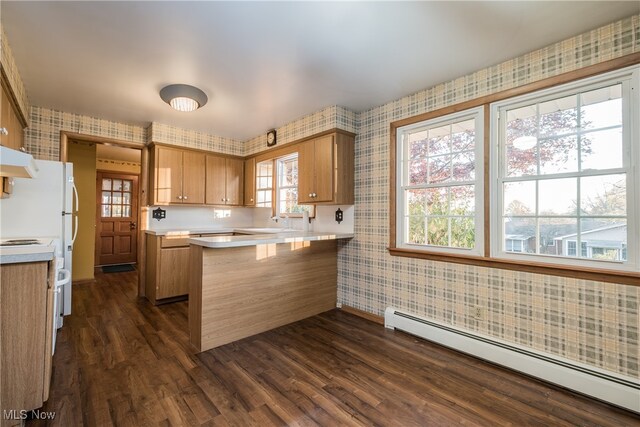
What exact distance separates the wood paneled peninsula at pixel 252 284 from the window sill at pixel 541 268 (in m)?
1.02

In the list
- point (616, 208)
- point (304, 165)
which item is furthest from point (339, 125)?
point (616, 208)

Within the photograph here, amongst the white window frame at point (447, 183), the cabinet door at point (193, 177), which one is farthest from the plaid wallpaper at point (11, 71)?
the white window frame at point (447, 183)

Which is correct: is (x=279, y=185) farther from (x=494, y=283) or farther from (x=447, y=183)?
(x=494, y=283)

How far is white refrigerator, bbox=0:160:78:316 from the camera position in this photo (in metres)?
2.61

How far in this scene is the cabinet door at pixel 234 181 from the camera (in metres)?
4.56

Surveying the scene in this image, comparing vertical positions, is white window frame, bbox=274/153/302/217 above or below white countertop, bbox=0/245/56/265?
above

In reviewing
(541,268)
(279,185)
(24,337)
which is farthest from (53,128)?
(541,268)

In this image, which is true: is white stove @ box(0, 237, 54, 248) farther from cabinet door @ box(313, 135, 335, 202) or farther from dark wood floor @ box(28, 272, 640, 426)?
cabinet door @ box(313, 135, 335, 202)

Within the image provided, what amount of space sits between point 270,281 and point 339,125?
6.00 ft

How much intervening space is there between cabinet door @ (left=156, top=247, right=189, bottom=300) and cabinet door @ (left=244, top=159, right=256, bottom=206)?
4.28ft

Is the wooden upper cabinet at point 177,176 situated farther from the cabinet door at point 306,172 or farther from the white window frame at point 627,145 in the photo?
the white window frame at point 627,145

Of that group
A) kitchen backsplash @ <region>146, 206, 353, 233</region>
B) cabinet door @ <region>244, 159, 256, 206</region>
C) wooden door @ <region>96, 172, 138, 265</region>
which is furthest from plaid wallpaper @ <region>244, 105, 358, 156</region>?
wooden door @ <region>96, 172, 138, 265</region>

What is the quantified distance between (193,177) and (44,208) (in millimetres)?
1676

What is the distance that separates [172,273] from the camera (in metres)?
3.58
